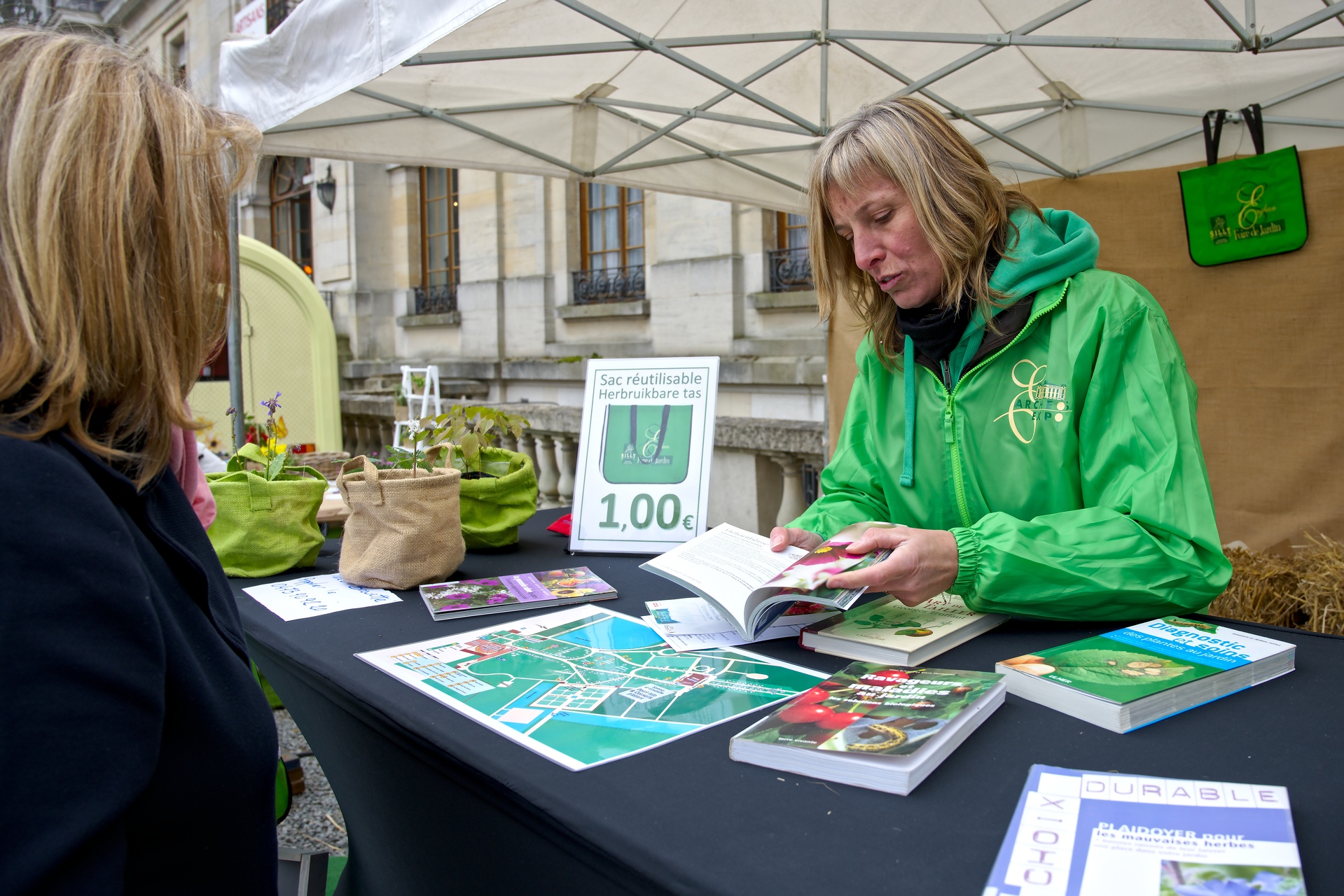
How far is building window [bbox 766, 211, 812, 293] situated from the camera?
855 cm

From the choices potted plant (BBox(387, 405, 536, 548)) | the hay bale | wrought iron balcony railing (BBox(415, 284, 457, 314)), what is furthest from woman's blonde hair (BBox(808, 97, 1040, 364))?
wrought iron balcony railing (BBox(415, 284, 457, 314))

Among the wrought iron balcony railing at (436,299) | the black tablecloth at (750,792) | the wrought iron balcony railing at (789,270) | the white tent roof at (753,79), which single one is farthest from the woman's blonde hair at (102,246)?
the wrought iron balcony railing at (436,299)

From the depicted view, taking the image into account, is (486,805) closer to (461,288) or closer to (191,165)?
(191,165)

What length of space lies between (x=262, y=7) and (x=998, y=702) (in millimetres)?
7113

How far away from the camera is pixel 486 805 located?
1031mm

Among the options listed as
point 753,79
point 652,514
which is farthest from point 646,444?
point 753,79

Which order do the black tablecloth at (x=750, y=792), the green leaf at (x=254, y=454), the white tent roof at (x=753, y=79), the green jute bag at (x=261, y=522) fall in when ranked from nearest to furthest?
the black tablecloth at (x=750, y=792) → the green jute bag at (x=261, y=522) → the green leaf at (x=254, y=454) → the white tent roof at (x=753, y=79)

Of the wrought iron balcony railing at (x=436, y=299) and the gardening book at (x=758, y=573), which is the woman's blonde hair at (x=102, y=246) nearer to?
the gardening book at (x=758, y=573)

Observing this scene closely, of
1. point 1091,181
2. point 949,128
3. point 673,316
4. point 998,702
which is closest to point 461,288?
point 673,316

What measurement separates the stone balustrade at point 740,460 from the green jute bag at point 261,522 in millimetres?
3770

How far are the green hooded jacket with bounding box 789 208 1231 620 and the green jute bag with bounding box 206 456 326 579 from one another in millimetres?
1109

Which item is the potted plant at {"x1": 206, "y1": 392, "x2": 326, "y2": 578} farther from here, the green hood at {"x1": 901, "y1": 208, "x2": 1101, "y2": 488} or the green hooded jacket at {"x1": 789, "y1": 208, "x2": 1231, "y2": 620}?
the green hood at {"x1": 901, "y1": 208, "x2": 1101, "y2": 488}

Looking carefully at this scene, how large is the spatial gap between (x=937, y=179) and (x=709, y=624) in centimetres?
95

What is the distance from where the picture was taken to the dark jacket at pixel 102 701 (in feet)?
2.18
